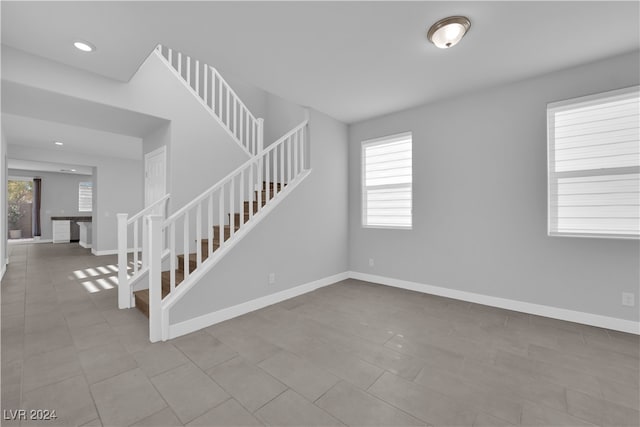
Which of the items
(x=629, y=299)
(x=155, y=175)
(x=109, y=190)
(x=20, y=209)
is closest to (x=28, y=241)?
(x=20, y=209)

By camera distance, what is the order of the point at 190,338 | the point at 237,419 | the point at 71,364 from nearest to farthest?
1. the point at 237,419
2. the point at 71,364
3. the point at 190,338

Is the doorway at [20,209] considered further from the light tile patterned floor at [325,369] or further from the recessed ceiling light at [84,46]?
the recessed ceiling light at [84,46]

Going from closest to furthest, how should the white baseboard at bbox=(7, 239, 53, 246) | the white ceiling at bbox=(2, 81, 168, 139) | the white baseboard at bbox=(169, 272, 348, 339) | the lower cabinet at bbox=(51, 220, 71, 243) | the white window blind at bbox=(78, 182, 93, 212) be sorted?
the white baseboard at bbox=(169, 272, 348, 339), the white ceiling at bbox=(2, 81, 168, 139), the white baseboard at bbox=(7, 239, 53, 246), the lower cabinet at bbox=(51, 220, 71, 243), the white window blind at bbox=(78, 182, 93, 212)

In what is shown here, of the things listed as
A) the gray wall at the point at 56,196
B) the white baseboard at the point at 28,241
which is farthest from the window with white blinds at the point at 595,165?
the white baseboard at the point at 28,241

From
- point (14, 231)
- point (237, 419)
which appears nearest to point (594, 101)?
point (237, 419)

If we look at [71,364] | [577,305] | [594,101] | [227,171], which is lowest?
[71,364]

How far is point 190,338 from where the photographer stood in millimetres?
2482

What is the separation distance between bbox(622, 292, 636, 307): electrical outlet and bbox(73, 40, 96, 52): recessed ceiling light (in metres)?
5.51

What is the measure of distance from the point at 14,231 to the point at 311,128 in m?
12.6

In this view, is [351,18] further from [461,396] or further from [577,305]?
[577,305]

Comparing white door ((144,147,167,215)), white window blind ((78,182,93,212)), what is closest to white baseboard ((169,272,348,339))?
white door ((144,147,167,215))

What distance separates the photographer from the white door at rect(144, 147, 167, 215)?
398cm

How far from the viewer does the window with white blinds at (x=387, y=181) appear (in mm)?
4082

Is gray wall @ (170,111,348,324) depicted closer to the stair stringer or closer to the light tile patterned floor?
the stair stringer
